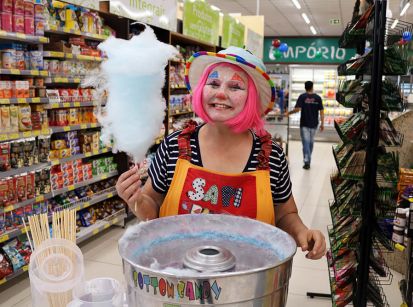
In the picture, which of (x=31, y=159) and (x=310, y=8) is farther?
(x=310, y=8)

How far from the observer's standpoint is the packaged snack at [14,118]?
347 cm

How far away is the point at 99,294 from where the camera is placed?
125cm

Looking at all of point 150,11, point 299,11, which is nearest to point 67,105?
point 150,11

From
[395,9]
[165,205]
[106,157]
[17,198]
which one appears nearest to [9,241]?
[17,198]

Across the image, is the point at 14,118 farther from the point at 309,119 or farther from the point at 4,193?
the point at 309,119

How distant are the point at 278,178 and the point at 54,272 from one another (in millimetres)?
883

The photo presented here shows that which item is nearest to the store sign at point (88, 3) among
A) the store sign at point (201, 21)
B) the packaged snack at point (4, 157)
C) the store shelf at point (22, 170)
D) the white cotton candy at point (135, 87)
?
the packaged snack at point (4, 157)

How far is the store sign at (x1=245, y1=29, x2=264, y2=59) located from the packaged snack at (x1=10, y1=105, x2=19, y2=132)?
20.2 feet

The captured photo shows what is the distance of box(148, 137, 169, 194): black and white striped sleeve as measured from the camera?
171cm

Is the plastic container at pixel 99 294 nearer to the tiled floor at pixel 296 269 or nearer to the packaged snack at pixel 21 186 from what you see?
the tiled floor at pixel 296 269

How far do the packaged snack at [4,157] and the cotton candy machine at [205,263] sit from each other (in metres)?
2.71

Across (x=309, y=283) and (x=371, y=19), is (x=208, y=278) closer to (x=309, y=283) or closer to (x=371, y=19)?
(x=371, y=19)

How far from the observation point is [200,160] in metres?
1.67

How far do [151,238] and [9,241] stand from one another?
3.01 metres
